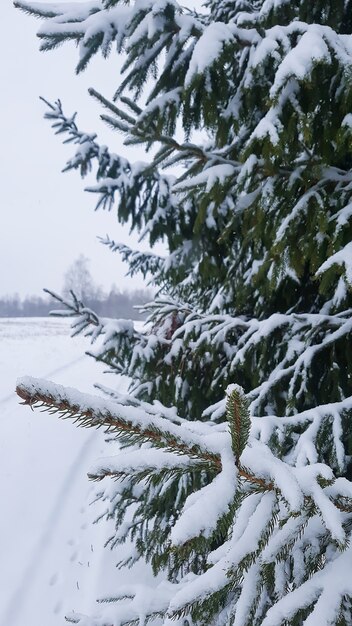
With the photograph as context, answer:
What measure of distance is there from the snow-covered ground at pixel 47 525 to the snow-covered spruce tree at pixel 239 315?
1.55 m

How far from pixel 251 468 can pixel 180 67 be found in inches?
80.7

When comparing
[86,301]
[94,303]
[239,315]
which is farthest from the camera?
[94,303]

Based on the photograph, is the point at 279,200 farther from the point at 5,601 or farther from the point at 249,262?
the point at 5,601

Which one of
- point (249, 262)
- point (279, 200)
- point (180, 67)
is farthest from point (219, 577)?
point (249, 262)

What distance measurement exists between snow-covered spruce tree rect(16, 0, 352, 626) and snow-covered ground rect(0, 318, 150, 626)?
155 centimetres

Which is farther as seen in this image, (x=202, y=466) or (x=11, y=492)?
(x=11, y=492)

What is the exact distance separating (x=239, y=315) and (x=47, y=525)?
15.3 ft

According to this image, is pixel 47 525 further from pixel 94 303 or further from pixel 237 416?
pixel 94 303

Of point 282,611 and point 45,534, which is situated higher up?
point 282,611

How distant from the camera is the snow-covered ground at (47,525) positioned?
4.57 meters

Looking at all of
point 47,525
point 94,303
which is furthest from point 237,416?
point 94,303

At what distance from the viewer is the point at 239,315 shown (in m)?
3.48

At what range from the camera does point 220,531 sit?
0.67m

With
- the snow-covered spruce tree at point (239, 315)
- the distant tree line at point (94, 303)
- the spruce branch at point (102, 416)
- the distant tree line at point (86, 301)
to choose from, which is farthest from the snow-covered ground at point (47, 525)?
the distant tree line at point (94, 303)
